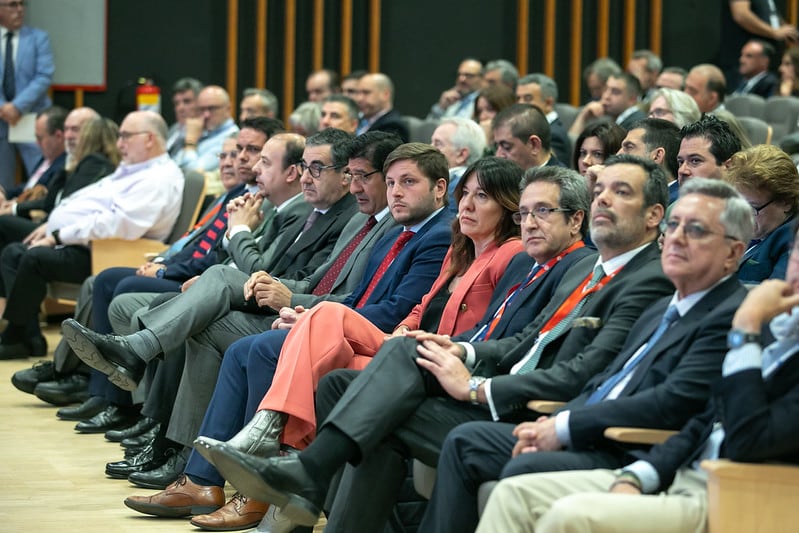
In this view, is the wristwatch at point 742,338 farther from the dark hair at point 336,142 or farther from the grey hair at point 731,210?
the dark hair at point 336,142

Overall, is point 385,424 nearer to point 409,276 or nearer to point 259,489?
point 259,489

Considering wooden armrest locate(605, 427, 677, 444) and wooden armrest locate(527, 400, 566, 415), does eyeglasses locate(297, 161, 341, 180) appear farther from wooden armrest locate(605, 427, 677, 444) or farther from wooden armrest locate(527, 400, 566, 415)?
wooden armrest locate(605, 427, 677, 444)

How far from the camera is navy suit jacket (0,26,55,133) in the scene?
8.70 m

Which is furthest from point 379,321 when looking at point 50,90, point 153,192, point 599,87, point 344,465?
point 50,90

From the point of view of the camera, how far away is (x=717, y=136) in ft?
12.8

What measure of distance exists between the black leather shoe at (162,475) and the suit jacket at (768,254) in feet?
6.39

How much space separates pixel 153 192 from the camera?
6238 mm

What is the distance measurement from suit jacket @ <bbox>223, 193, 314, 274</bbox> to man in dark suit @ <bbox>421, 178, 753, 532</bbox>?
2092 mm

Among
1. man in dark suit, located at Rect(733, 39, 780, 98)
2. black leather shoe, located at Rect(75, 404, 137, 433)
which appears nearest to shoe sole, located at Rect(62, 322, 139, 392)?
black leather shoe, located at Rect(75, 404, 137, 433)

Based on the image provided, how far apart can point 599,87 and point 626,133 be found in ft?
14.7

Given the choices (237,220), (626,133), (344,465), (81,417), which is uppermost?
(626,133)

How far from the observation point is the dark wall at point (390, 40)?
31.3 ft

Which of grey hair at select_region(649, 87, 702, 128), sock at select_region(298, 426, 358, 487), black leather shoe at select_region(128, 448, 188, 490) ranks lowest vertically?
black leather shoe at select_region(128, 448, 188, 490)

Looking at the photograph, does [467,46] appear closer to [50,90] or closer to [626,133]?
[50,90]
